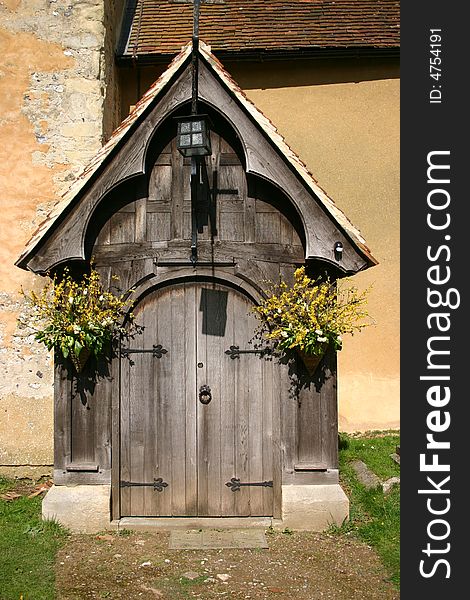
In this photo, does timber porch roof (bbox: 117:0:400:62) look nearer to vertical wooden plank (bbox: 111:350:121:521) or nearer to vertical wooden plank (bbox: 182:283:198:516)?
vertical wooden plank (bbox: 182:283:198:516)

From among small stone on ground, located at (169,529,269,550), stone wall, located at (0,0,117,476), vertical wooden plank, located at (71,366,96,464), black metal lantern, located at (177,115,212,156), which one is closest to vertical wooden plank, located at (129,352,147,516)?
vertical wooden plank, located at (71,366,96,464)

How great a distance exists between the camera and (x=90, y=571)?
18.5 feet

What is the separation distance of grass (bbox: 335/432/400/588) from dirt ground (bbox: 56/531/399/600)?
129 millimetres

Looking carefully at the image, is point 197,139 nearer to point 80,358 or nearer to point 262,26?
point 80,358

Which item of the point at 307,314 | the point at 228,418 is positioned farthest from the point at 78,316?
the point at 307,314

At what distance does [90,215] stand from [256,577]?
11.3 ft

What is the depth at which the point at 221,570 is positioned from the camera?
5660 millimetres

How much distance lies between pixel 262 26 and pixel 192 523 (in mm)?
7756

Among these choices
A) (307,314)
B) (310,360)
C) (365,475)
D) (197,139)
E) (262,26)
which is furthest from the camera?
(262,26)

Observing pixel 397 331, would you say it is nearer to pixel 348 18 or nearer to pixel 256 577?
pixel 348 18

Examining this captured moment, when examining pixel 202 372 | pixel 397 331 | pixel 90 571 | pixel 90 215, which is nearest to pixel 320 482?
pixel 202 372

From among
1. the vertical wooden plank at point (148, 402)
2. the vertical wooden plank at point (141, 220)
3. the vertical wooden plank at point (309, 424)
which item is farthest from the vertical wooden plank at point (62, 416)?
the vertical wooden plank at point (309, 424)

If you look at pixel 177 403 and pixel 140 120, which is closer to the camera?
pixel 140 120

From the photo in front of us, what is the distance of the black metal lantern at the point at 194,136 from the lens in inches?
233
